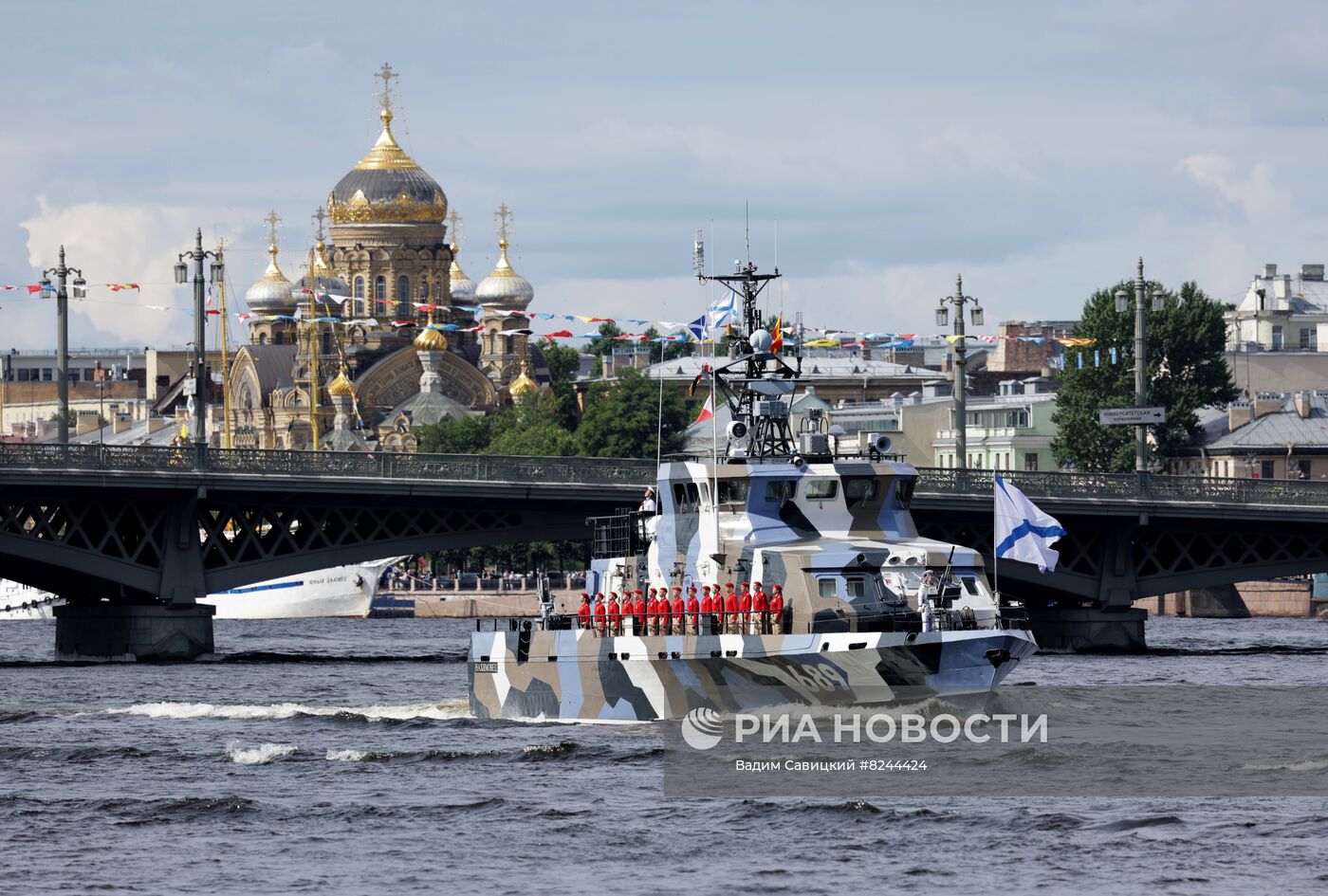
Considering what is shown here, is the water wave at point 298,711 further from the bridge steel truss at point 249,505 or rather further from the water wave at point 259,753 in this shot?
the bridge steel truss at point 249,505

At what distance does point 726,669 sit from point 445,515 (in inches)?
1489

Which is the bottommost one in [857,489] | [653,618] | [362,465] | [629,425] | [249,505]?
[653,618]

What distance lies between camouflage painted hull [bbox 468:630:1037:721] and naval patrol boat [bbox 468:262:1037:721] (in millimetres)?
36

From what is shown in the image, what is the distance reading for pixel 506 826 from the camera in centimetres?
4103

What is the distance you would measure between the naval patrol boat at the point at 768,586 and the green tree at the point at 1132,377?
81490 millimetres

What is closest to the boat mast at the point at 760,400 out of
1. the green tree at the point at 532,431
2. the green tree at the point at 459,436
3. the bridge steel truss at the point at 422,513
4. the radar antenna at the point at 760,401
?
the radar antenna at the point at 760,401

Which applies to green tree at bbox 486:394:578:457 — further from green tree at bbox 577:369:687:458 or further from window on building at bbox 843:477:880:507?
window on building at bbox 843:477:880:507

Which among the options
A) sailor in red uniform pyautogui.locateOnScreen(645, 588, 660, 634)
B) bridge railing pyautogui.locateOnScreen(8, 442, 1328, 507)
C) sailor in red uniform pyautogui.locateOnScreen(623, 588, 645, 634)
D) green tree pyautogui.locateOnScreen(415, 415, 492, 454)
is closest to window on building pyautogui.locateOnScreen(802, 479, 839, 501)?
sailor in red uniform pyautogui.locateOnScreen(645, 588, 660, 634)

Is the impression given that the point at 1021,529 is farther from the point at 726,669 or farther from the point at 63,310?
the point at 63,310

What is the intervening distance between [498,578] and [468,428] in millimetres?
33566

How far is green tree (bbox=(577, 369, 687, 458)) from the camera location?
163m

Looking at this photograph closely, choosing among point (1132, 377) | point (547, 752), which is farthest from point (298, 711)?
point (1132, 377)

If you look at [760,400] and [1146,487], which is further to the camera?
[1146,487]

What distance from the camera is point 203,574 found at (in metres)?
84.3
